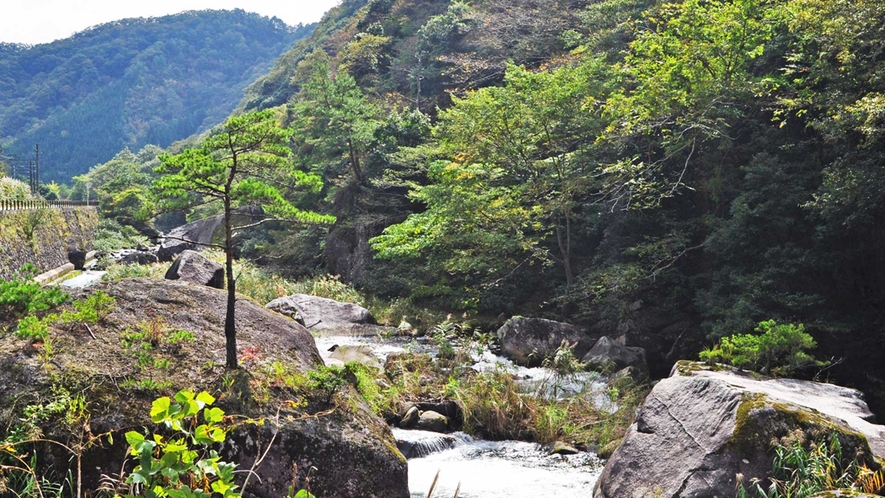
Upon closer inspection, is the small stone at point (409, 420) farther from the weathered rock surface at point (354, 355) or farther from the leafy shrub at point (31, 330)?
the leafy shrub at point (31, 330)

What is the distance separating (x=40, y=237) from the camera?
26938 millimetres

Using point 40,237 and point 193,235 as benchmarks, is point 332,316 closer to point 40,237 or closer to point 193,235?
point 40,237

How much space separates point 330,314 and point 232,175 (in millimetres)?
12288

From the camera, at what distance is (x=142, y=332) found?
675cm

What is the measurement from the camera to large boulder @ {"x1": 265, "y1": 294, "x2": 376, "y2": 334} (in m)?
18.2

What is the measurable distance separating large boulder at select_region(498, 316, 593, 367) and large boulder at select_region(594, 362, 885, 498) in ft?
24.0

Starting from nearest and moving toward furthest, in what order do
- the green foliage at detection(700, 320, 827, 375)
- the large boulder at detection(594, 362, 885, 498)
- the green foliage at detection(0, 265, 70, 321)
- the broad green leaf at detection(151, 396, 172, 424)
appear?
1. the broad green leaf at detection(151, 396, 172, 424)
2. the large boulder at detection(594, 362, 885, 498)
3. the green foliage at detection(0, 265, 70, 321)
4. the green foliage at detection(700, 320, 827, 375)

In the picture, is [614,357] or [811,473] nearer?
[811,473]

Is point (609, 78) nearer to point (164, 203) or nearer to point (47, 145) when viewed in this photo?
point (164, 203)

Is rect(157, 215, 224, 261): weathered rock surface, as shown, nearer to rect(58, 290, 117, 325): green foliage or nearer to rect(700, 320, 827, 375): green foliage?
rect(58, 290, 117, 325): green foliage

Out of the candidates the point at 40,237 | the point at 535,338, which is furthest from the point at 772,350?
the point at 40,237

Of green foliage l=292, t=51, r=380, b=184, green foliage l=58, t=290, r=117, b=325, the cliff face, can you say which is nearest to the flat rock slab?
green foliage l=292, t=51, r=380, b=184

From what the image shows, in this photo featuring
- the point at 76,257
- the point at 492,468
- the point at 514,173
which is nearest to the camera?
the point at 492,468

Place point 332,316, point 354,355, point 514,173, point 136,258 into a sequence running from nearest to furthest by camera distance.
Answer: point 354,355, point 332,316, point 514,173, point 136,258
